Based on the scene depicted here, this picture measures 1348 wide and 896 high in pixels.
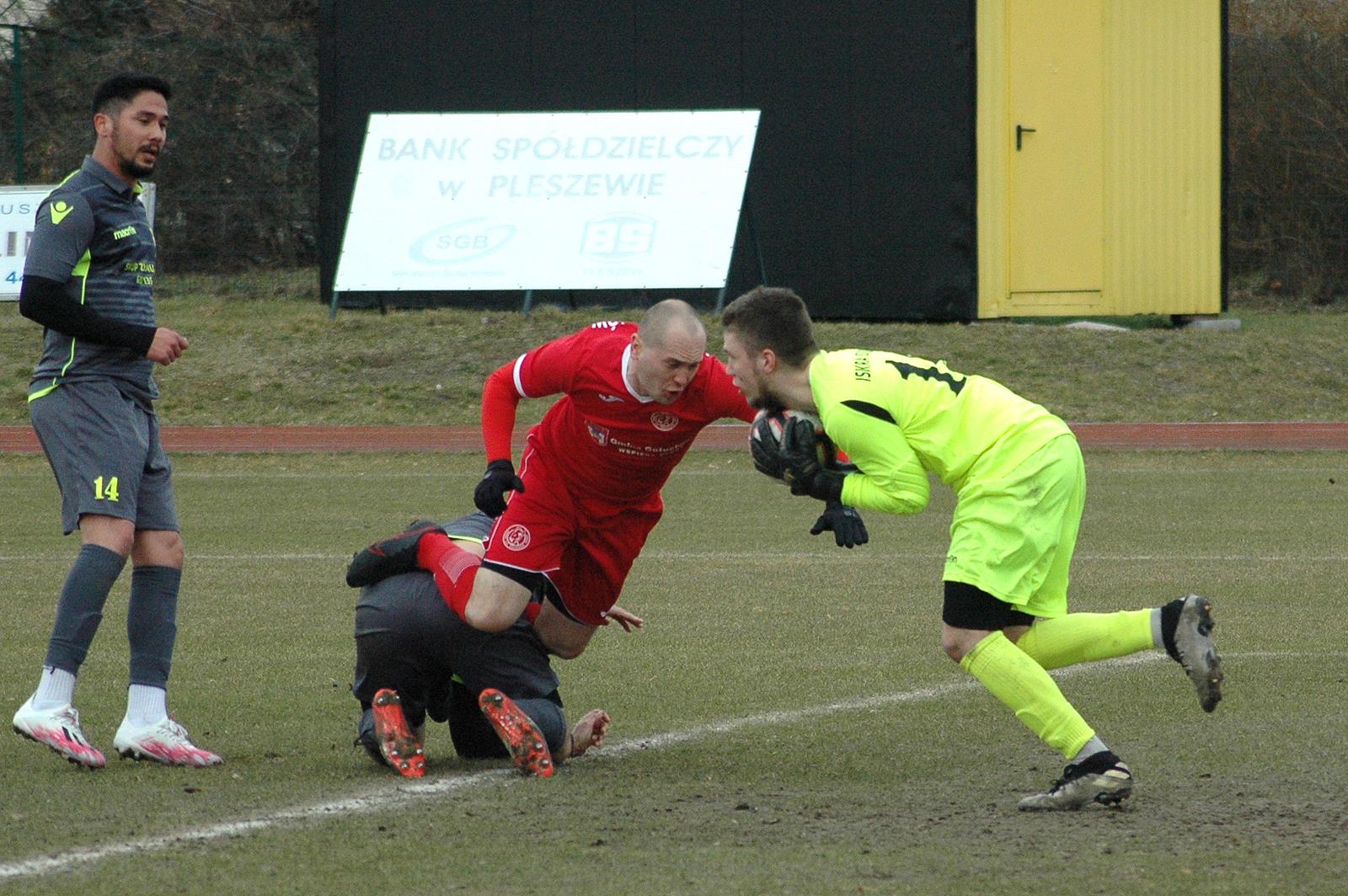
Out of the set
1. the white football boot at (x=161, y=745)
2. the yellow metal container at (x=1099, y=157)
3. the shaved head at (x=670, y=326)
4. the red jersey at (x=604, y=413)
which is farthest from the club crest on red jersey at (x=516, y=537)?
the yellow metal container at (x=1099, y=157)

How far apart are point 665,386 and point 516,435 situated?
11.2 meters

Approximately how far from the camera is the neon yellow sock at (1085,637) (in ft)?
17.4

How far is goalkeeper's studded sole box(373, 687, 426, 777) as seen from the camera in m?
5.49

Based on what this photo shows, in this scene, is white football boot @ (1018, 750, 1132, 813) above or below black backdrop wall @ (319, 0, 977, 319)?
below

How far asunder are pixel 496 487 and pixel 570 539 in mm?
509

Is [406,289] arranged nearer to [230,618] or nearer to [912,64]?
[912,64]

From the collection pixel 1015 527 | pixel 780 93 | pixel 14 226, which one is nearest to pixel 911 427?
pixel 1015 527

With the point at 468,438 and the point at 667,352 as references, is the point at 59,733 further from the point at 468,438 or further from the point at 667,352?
the point at 468,438

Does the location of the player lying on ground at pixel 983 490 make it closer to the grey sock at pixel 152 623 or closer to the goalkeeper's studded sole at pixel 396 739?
the goalkeeper's studded sole at pixel 396 739

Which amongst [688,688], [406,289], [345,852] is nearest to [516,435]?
[406,289]

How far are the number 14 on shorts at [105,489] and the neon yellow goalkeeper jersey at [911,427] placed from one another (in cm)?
220

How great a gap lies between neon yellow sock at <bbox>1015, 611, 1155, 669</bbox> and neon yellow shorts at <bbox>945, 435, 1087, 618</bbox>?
0.24ft

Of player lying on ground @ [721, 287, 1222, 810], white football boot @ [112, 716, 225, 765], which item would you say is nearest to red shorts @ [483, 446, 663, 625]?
player lying on ground @ [721, 287, 1222, 810]

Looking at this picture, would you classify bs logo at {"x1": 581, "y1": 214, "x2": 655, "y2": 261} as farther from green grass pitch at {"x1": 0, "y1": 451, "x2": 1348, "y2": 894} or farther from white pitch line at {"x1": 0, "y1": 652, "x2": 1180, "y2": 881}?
white pitch line at {"x1": 0, "y1": 652, "x2": 1180, "y2": 881}
